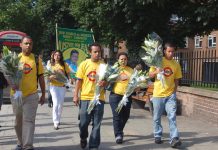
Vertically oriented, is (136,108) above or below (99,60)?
below

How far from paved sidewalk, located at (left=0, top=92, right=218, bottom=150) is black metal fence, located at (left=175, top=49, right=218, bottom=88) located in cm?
135

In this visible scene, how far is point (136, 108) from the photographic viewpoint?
14805 mm

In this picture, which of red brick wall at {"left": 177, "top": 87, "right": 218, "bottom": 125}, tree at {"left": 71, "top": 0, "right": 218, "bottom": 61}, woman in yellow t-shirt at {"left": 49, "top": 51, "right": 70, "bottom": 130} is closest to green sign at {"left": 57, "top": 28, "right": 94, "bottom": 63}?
tree at {"left": 71, "top": 0, "right": 218, "bottom": 61}

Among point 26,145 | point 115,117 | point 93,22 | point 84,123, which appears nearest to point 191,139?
point 115,117

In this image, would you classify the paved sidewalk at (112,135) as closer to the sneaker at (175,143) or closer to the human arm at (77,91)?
the sneaker at (175,143)

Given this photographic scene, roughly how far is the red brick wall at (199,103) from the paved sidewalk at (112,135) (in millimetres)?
214

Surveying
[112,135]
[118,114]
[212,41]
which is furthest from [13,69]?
[212,41]

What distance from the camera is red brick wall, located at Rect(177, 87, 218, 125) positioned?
1072 cm

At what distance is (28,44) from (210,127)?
17.6 ft

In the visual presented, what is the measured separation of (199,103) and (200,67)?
157cm

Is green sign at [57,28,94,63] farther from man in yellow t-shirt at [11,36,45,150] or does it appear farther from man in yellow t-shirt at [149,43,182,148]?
man in yellow t-shirt at [11,36,45,150]

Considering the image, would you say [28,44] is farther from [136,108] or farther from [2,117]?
[136,108]

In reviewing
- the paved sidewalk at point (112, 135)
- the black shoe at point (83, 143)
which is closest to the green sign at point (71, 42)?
the paved sidewalk at point (112, 135)

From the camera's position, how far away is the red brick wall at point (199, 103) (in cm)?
1072
